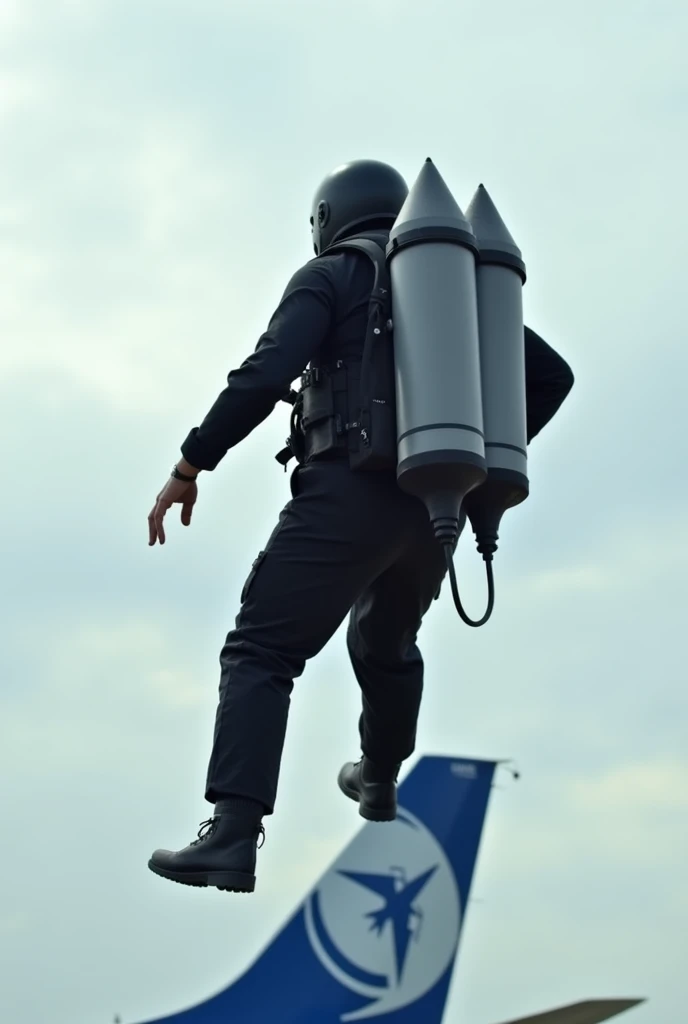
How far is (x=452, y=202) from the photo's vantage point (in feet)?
18.4

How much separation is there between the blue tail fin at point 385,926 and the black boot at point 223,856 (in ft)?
48.3

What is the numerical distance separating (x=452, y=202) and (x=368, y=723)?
263 cm

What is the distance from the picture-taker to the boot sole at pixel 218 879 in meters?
5.36

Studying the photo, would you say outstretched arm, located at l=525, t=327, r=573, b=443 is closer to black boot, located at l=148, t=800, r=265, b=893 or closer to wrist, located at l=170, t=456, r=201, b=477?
wrist, located at l=170, t=456, r=201, b=477

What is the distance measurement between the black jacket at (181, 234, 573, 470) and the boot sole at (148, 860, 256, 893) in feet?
5.42

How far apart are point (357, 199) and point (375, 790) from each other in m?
2.90

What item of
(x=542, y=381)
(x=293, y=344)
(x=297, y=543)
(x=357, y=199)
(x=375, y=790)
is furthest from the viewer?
(x=375, y=790)

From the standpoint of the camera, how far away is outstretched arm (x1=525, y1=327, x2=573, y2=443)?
6.71 meters

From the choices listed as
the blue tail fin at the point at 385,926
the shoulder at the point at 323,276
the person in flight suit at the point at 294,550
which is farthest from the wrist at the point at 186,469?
the blue tail fin at the point at 385,926

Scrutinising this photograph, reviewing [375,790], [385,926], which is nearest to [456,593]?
[375,790]

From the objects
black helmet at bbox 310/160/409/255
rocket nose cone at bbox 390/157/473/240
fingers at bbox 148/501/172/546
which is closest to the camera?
rocket nose cone at bbox 390/157/473/240

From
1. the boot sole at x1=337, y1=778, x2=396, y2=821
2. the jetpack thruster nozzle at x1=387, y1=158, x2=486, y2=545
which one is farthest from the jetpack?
the boot sole at x1=337, y1=778, x2=396, y2=821

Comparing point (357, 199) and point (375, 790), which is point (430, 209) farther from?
point (375, 790)

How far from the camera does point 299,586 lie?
5.80 meters
